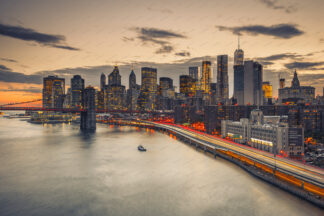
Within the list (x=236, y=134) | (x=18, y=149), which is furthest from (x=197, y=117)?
(x=18, y=149)

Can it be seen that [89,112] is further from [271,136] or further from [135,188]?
[271,136]

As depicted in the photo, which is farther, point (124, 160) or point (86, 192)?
point (124, 160)

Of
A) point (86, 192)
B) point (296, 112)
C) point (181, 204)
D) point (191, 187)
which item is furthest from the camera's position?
point (296, 112)

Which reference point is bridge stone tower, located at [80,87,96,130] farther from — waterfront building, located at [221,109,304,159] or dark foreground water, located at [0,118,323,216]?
waterfront building, located at [221,109,304,159]

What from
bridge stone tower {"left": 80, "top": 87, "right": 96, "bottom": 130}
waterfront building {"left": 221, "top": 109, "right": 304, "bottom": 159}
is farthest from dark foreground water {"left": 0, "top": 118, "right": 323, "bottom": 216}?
bridge stone tower {"left": 80, "top": 87, "right": 96, "bottom": 130}

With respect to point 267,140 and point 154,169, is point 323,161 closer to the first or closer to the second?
point 267,140

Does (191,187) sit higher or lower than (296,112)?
lower

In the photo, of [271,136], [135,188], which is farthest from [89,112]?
[271,136]
